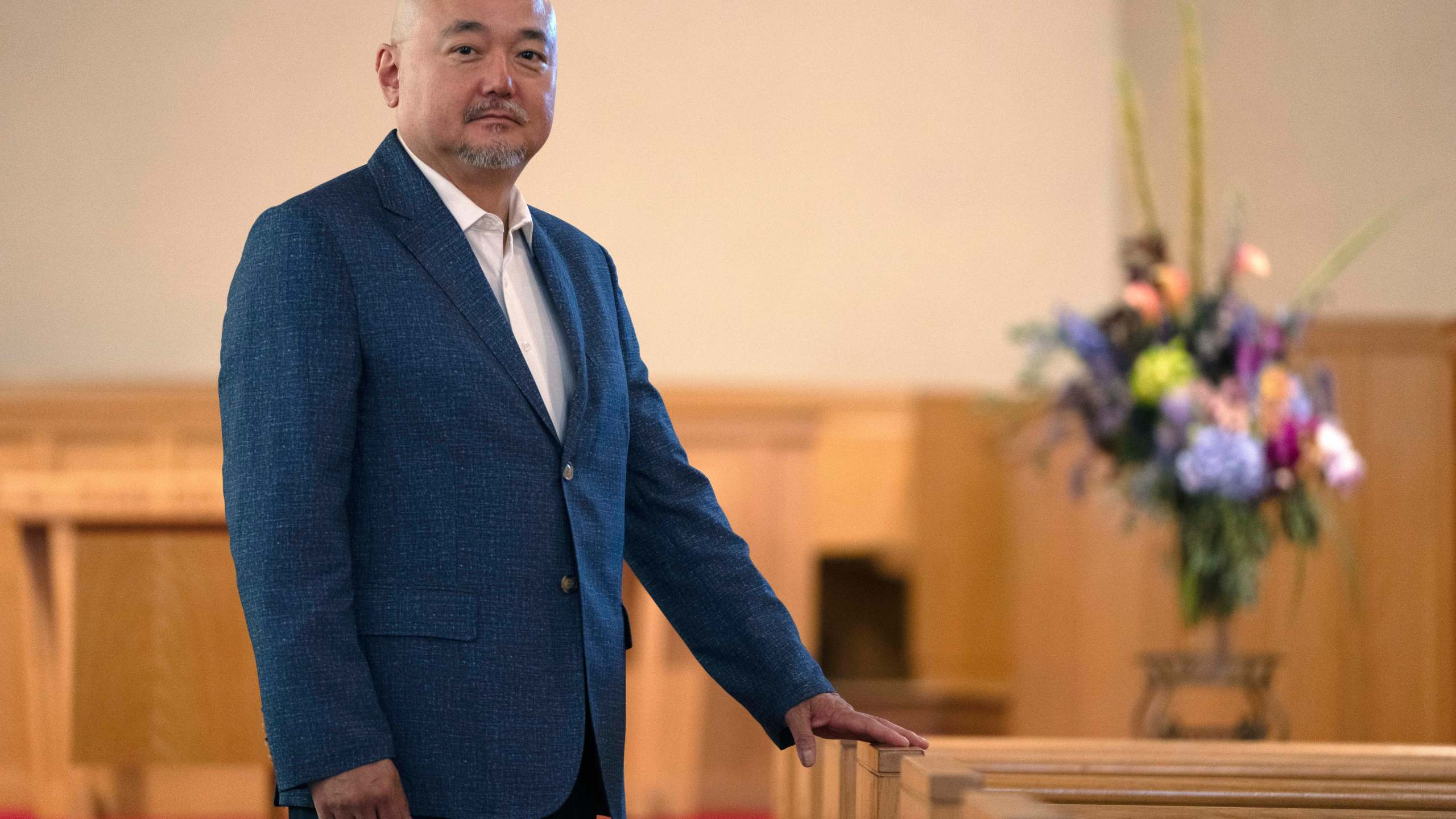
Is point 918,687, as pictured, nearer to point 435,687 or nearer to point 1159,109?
point 1159,109

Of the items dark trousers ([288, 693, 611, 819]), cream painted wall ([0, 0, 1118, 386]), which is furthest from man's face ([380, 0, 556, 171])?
cream painted wall ([0, 0, 1118, 386])

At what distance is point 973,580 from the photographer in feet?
16.9

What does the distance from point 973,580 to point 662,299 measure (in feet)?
Result: 5.33

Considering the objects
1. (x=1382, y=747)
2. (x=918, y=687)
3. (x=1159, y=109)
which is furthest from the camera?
(x=1159, y=109)

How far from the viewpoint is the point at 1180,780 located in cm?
174

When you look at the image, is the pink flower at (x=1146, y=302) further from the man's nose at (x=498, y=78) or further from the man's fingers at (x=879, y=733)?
the man's nose at (x=498, y=78)

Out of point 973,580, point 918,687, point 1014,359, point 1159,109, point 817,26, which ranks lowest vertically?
point 918,687

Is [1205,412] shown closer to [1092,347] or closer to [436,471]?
[1092,347]

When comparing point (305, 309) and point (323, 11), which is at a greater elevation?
point (323, 11)

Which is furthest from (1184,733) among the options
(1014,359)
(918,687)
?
(1014,359)

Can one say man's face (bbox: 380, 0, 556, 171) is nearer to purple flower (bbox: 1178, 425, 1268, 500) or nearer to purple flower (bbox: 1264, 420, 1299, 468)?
purple flower (bbox: 1178, 425, 1268, 500)

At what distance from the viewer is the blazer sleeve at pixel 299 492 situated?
1296 millimetres

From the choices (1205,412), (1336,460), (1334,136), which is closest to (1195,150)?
(1205,412)

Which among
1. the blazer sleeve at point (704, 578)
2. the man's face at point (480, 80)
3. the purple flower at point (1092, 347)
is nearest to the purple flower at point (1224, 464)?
the purple flower at point (1092, 347)
